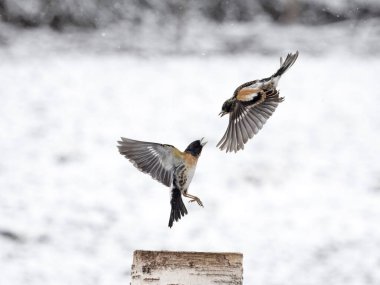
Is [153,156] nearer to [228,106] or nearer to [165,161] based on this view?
[165,161]

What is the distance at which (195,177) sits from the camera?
8.51m

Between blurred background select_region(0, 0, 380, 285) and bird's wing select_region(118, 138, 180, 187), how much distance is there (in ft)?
10.8

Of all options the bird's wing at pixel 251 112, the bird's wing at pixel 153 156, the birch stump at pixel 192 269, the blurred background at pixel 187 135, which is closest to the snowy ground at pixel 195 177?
the blurred background at pixel 187 135

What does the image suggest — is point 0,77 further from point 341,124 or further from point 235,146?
point 235,146

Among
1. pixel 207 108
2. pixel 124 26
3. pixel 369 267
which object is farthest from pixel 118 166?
pixel 124 26

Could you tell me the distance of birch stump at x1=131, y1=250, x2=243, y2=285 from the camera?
2.26 metres

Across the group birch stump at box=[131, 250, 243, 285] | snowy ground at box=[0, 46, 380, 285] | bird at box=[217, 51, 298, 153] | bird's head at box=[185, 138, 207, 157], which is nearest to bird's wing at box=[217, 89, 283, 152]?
bird at box=[217, 51, 298, 153]

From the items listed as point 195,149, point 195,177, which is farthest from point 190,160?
point 195,177

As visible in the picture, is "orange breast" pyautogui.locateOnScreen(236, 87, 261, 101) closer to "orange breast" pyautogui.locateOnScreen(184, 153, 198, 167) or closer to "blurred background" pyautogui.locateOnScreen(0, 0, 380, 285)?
"orange breast" pyautogui.locateOnScreen(184, 153, 198, 167)

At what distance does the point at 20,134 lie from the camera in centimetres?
948

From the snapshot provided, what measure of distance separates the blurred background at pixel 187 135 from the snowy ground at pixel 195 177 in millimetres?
24

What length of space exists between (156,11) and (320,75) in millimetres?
3835

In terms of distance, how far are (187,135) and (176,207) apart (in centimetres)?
657

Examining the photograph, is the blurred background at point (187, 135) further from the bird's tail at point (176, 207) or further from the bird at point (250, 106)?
the bird's tail at point (176, 207)
